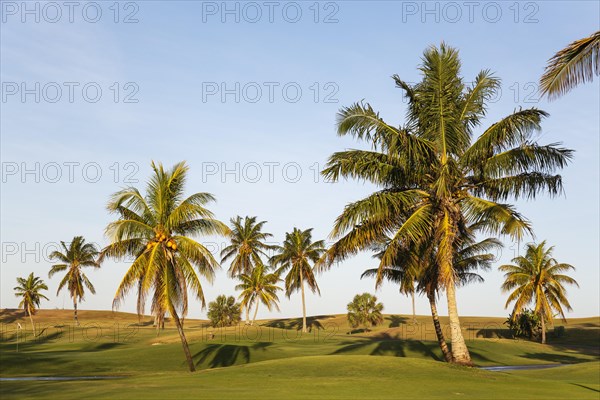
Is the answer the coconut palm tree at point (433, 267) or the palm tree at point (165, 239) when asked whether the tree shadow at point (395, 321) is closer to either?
the coconut palm tree at point (433, 267)

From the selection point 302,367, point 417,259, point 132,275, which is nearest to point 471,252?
point 417,259

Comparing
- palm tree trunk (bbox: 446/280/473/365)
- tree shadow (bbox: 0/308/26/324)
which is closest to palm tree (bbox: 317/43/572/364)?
palm tree trunk (bbox: 446/280/473/365)

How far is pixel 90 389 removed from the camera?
22.7 m

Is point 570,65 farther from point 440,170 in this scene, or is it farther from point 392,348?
point 392,348

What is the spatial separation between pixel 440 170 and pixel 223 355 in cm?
2735

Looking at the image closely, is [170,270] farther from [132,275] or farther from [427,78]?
[427,78]

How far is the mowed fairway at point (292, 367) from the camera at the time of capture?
2116 centimetres

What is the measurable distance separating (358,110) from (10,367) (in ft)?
105

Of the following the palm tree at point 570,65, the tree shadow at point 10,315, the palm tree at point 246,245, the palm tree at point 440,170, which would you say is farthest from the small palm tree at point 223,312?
the palm tree at point 570,65

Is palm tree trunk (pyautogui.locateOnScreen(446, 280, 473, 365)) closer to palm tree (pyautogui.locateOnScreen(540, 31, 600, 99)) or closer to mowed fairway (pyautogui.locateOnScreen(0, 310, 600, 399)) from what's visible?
mowed fairway (pyautogui.locateOnScreen(0, 310, 600, 399))

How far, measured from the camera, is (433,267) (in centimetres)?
3195

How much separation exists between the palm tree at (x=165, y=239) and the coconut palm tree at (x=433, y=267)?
35.3ft

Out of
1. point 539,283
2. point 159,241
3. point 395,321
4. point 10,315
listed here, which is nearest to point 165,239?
point 159,241

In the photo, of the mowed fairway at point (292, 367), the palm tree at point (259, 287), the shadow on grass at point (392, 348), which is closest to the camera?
the mowed fairway at point (292, 367)
